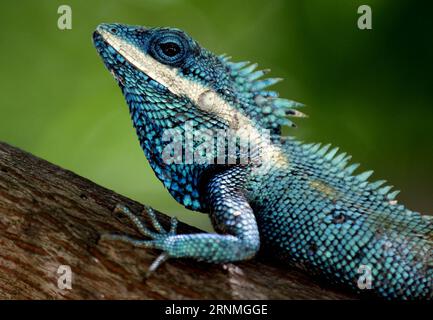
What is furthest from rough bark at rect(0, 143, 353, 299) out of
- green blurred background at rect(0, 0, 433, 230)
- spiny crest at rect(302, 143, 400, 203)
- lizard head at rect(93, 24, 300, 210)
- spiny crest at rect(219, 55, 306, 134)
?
green blurred background at rect(0, 0, 433, 230)

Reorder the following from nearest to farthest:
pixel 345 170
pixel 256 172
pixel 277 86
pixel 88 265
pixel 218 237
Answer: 1. pixel 88 265
2. pixel 218 237
3. pixel 256 172
4. pixel 345 170
5. pixel 277 86

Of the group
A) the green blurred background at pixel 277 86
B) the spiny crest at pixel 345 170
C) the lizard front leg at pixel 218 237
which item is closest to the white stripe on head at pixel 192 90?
the spiny crest at pixel 345 170

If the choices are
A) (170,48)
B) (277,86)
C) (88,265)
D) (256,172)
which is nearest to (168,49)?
(170,48)

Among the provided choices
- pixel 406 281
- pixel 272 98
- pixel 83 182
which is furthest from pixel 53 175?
pixel 406 281

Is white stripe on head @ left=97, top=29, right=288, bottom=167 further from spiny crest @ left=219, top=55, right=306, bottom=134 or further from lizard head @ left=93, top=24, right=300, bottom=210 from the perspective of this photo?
spiny crest @ left=219, top=55, right=306, bottom=134
